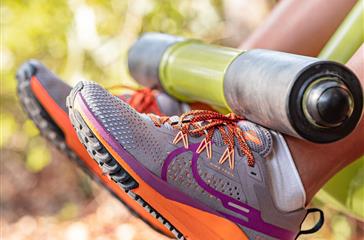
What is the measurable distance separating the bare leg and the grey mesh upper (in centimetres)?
4

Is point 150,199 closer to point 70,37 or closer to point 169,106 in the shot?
point 169,106

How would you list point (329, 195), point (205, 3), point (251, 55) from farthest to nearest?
point (205, 3)
point (329, 195)
point (251, 55)

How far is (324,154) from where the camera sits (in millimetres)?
920

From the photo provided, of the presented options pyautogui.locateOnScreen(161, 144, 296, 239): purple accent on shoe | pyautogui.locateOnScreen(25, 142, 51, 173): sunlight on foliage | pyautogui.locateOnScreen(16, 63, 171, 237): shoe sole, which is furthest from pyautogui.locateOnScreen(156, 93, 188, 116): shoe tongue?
pyautogui.locateOnScreen(25, 142, 51, 173): sunlight on foliage

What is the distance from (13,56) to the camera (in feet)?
6.39

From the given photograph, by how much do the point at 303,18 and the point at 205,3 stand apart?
1039 mm

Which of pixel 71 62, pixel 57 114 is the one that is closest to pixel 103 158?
pixel 57 114

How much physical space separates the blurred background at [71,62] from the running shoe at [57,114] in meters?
0.68

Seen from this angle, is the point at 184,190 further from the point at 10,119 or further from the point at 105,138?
the point at 10,119

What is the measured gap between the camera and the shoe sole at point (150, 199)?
83 centimetres

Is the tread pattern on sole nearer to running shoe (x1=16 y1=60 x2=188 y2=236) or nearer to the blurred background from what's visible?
running shoe (x1=16 y1=60 x2=188 y2=236)

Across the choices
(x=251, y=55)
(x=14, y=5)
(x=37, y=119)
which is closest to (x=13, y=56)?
(x=14, y=5)

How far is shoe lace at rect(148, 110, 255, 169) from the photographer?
2.93 feet

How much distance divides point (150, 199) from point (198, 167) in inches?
3.3
